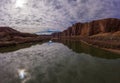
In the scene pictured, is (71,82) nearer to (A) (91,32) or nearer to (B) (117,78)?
(B) (117,78)

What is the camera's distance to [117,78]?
13.3 meters

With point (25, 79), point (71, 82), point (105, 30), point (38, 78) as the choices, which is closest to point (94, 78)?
point (71, 82)

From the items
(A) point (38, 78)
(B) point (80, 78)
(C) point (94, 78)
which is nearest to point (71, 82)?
(B) point (80, 78)

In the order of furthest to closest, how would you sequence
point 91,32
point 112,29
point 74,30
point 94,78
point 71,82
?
point 74,30
point 91,32
point 112,29
point 94,78
point 71,82

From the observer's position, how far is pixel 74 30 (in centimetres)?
16325

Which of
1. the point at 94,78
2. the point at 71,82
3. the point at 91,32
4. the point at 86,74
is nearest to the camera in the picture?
the point at 71,82

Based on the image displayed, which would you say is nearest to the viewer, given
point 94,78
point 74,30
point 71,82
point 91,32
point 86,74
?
point 71,82

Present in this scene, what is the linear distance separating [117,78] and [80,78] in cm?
362

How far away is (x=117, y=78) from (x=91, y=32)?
112 m

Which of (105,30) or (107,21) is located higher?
(107,21)

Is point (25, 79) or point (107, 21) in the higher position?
point (107, 21)

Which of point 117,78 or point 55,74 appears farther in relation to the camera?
point 55,74

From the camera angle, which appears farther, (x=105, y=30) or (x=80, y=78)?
(x=105, y=30)

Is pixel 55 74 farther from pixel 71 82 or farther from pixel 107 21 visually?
pixel 107 21
